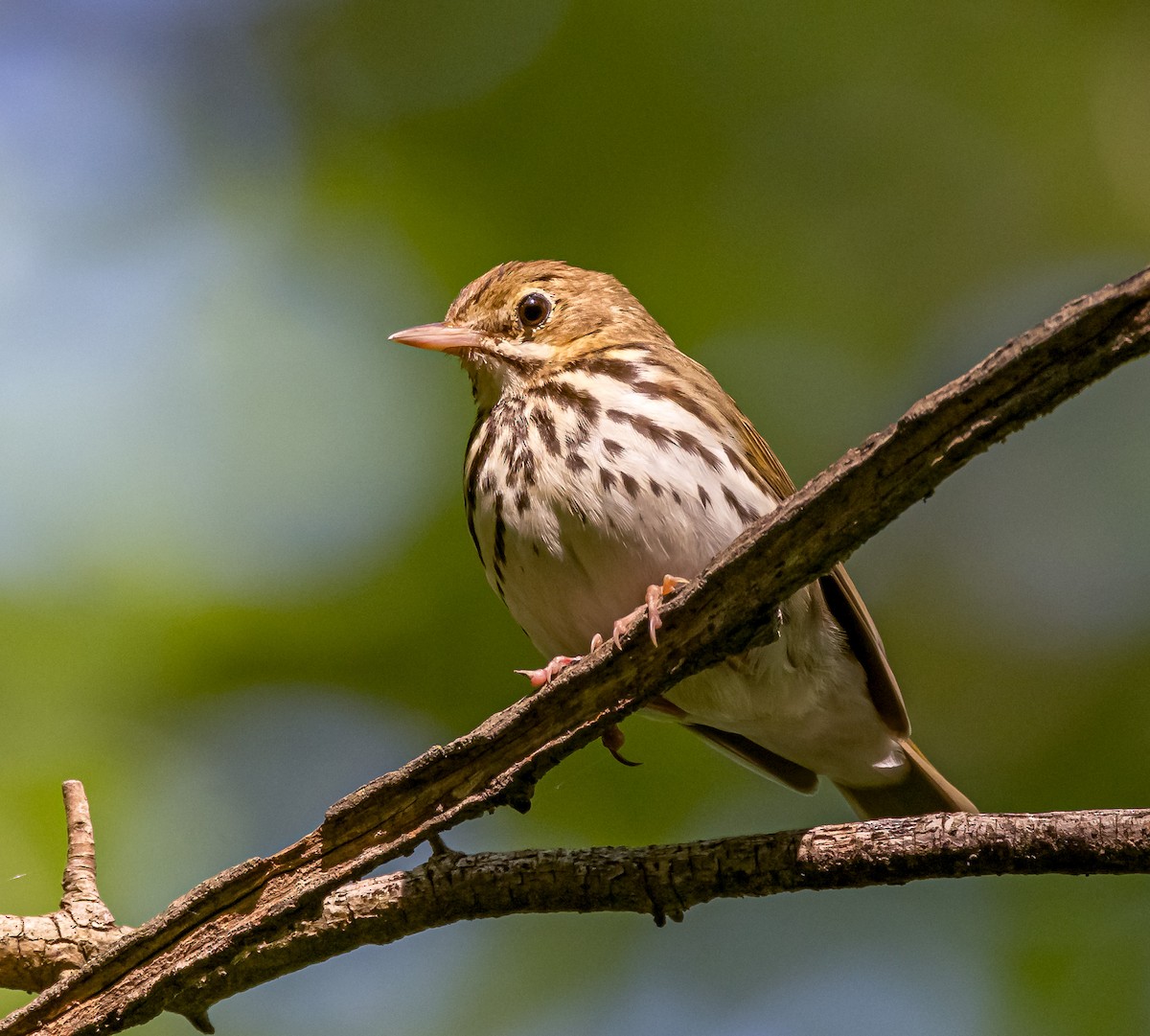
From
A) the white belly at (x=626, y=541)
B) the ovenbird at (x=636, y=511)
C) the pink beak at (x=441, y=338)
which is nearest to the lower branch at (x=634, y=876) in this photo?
the ovenbird at (x=636, y=511)

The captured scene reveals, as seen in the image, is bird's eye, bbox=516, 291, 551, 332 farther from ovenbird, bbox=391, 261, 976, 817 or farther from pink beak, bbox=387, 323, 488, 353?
pink beak, bbox=387, 323, 488, 353

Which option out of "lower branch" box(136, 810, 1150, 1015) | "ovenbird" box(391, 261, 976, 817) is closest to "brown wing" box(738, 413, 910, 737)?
"ovenbird" box(391, 261, 976, 817)

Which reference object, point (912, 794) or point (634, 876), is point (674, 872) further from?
point (912, 794)

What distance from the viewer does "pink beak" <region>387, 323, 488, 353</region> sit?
14.4 feet

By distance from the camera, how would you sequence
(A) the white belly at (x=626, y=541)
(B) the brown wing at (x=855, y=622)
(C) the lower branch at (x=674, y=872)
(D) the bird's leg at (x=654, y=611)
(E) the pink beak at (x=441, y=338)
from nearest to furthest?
(C) the lower branch at (x=674, y=872)
(D) the bird's leg at (x=654, y=611)
(A) the white belly at (x=626, y=541)
(B) the brown wing at (x=855, y=622)
(E) the pink beak at (x=441, y=338)

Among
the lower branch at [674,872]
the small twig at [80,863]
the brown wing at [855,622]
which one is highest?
the brown wing at [855,622]

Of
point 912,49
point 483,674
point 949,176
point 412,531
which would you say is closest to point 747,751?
point 483,674

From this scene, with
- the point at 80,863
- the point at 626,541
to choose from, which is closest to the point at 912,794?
the point at 626,541

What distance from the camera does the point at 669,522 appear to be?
3.81 metres

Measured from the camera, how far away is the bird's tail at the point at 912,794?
4.47 meters

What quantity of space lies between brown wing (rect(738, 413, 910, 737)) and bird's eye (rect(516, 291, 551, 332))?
690mm

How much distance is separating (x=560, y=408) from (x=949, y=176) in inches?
81.4

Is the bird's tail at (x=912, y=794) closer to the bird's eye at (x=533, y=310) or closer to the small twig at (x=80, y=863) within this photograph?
the bird's eye at (x=533, y=310)

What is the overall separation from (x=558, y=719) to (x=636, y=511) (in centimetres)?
101
